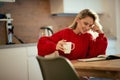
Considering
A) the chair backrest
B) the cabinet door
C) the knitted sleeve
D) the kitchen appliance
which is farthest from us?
the kitchen appliance

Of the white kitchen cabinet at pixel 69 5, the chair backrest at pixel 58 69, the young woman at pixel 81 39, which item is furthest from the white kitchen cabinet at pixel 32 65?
the chair backrest at pixel 58 69

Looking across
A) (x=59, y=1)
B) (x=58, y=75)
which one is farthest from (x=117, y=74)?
(x=59, y=1)

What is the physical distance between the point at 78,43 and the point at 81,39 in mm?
55

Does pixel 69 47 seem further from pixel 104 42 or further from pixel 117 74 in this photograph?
pixel 104 42

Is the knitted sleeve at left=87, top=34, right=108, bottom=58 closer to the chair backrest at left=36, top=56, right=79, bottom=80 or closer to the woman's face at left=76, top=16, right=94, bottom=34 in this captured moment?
the woman's face at left=76, top=16, right=94, bottom=34

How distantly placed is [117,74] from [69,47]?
0.47 meters

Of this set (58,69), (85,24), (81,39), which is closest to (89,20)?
(85,24)

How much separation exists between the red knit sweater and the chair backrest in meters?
0.70

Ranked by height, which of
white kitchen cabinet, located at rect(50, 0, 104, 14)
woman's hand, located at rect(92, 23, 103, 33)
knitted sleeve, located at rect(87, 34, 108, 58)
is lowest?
knitted sleeve, located at rect(87, 34, 108, 58)

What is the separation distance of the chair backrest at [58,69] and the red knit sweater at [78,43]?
0.70m

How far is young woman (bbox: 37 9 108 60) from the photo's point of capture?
2.16 m

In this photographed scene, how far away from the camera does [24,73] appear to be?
11.0ft

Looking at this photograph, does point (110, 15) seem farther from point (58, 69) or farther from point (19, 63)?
point (58, 69)

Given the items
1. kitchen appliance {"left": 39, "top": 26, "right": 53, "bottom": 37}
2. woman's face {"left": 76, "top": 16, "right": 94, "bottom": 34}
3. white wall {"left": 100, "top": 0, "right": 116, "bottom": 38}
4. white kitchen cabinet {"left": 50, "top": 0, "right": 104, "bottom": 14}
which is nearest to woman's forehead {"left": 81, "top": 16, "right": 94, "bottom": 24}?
woman's face {"left": 76, "top": 16, "right": 94, "bottom": 34}
